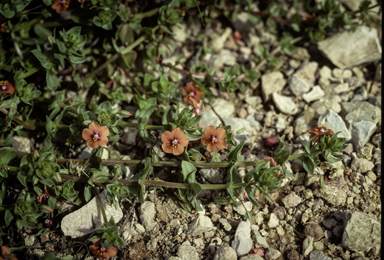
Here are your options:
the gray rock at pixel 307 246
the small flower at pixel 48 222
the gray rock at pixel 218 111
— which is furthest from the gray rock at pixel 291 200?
the small flower at pixel 48 222

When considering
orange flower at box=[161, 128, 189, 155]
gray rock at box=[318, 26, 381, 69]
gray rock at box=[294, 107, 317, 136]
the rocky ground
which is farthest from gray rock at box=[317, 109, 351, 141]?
orange flower at box=[161, 128, 189, 155]

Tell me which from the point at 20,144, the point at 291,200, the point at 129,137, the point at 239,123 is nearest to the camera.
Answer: the point at 291,200

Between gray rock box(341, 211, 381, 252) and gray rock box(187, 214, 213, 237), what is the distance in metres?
1.13

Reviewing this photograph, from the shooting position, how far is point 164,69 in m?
4.11

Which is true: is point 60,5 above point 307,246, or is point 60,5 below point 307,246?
above

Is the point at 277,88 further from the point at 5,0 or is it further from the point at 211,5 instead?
the point at 5,0

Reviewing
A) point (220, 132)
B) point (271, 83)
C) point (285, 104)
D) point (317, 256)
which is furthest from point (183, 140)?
point (271, 83)

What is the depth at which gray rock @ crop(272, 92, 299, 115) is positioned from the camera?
379 centimetres

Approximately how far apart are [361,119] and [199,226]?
6.71 feet

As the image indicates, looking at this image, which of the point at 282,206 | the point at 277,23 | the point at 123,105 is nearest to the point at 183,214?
the point at 282,206

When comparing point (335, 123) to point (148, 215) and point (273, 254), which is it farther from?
point (148, 215)

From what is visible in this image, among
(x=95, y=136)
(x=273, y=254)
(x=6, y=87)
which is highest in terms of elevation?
(x=6, y=87)

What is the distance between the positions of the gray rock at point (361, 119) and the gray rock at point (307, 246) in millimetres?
1174

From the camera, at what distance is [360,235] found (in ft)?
8.85
